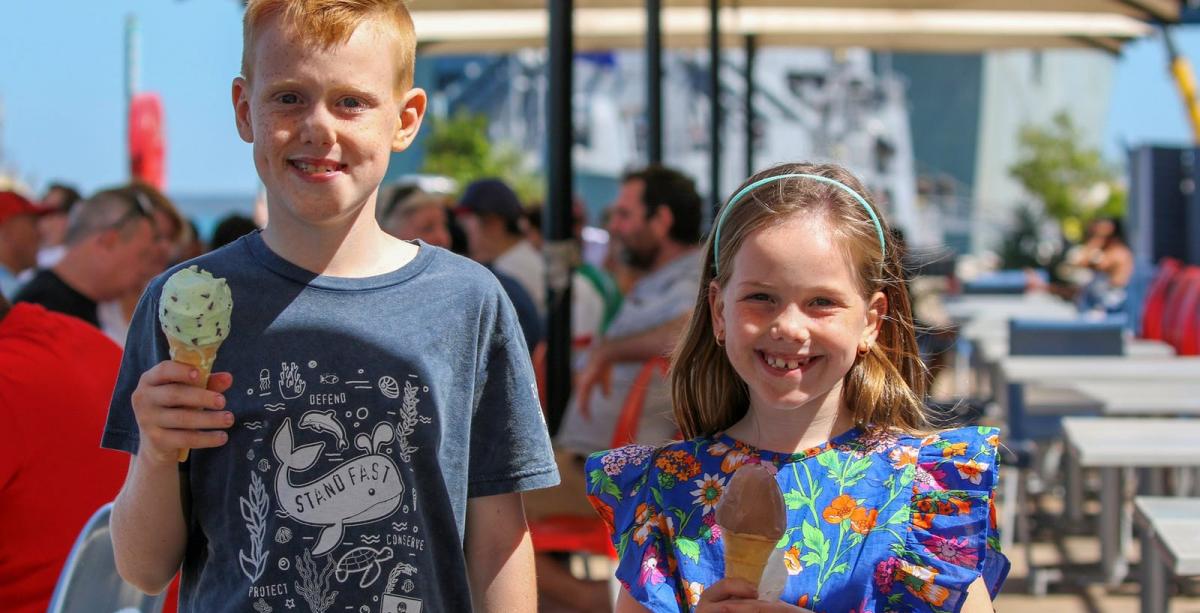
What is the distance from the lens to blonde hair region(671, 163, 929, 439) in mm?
2031

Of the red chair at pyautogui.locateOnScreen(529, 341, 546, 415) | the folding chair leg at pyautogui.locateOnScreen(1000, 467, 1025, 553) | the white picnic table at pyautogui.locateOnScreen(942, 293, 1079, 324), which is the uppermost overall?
the red chair at pyautogui.locateOnScreen(529, 341, 546, 415)

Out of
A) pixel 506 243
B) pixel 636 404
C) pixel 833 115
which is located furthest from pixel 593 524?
pixel 833 115

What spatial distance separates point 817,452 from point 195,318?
0.92 m

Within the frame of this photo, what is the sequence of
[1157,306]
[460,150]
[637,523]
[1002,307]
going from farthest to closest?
[460,150], [1002,307], [1157,306], [637,523]

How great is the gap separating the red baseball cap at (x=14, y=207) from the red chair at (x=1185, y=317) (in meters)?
7.09

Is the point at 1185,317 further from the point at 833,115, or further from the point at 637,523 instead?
the point at 833,115

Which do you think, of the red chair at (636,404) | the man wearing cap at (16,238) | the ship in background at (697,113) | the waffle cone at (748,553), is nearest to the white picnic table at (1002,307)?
the red chair at (636,404)

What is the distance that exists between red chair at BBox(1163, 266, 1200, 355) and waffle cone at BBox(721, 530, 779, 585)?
741 centimetres

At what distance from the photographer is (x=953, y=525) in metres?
1.88

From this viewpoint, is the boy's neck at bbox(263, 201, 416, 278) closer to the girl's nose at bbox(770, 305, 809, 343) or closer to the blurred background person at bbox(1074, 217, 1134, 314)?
the girl's nose at bbox(770, 305, 809, 343)

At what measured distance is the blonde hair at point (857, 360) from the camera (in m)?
2.03

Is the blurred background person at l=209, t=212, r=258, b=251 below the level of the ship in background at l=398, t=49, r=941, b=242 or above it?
below

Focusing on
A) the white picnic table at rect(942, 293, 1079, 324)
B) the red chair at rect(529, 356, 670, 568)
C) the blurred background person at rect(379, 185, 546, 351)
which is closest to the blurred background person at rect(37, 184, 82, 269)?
the blurred background person at rect(379, 185, 546, 351)

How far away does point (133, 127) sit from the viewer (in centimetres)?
1545
